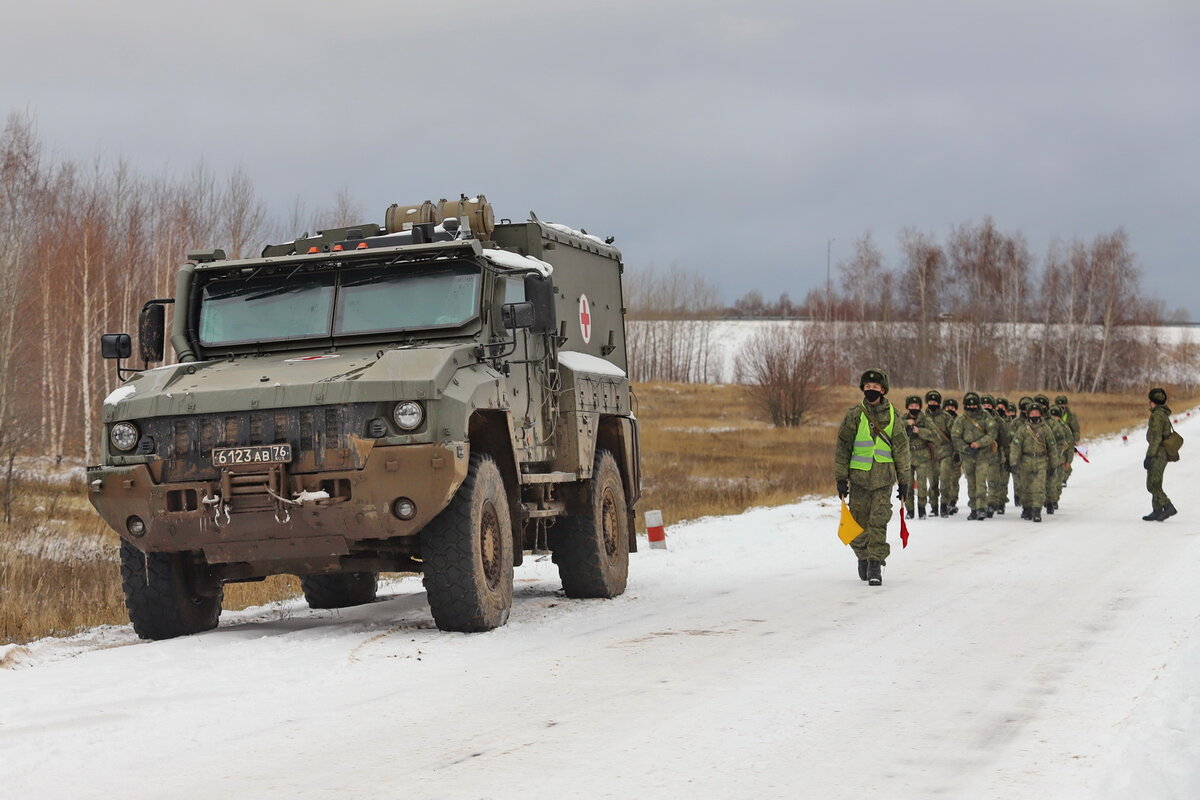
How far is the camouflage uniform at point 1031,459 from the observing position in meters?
20.4

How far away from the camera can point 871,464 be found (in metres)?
12.5

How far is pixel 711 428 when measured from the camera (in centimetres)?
5191

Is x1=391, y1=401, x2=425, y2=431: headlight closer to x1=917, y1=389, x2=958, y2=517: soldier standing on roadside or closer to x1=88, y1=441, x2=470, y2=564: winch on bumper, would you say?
x1=88, y1=441, x2=470, y2=564: winch on bumper

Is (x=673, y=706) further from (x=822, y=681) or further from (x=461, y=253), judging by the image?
(x=461, y=253)

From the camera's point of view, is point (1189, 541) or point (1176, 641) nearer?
point (1176, 641)

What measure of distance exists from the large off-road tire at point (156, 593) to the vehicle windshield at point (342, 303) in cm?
162

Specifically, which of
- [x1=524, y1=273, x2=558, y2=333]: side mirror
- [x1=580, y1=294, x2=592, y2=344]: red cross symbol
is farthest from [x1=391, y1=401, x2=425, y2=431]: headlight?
[x1=580, y1=294, x2=592, y2=344]: red cross symbol

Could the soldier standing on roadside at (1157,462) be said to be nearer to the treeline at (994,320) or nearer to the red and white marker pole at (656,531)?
the red and white marker pole at (656,531)

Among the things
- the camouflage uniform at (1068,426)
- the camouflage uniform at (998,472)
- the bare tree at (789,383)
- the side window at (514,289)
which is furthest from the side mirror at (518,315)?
the bare tree at (789,383)

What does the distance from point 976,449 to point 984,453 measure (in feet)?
0.49

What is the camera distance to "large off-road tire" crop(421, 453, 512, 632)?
8.98 m

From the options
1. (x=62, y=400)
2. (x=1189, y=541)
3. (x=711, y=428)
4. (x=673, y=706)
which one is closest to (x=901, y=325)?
(x=711, y=428)

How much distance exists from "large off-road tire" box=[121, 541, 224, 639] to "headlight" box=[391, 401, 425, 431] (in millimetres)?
2100

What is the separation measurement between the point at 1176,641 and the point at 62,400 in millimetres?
37802
